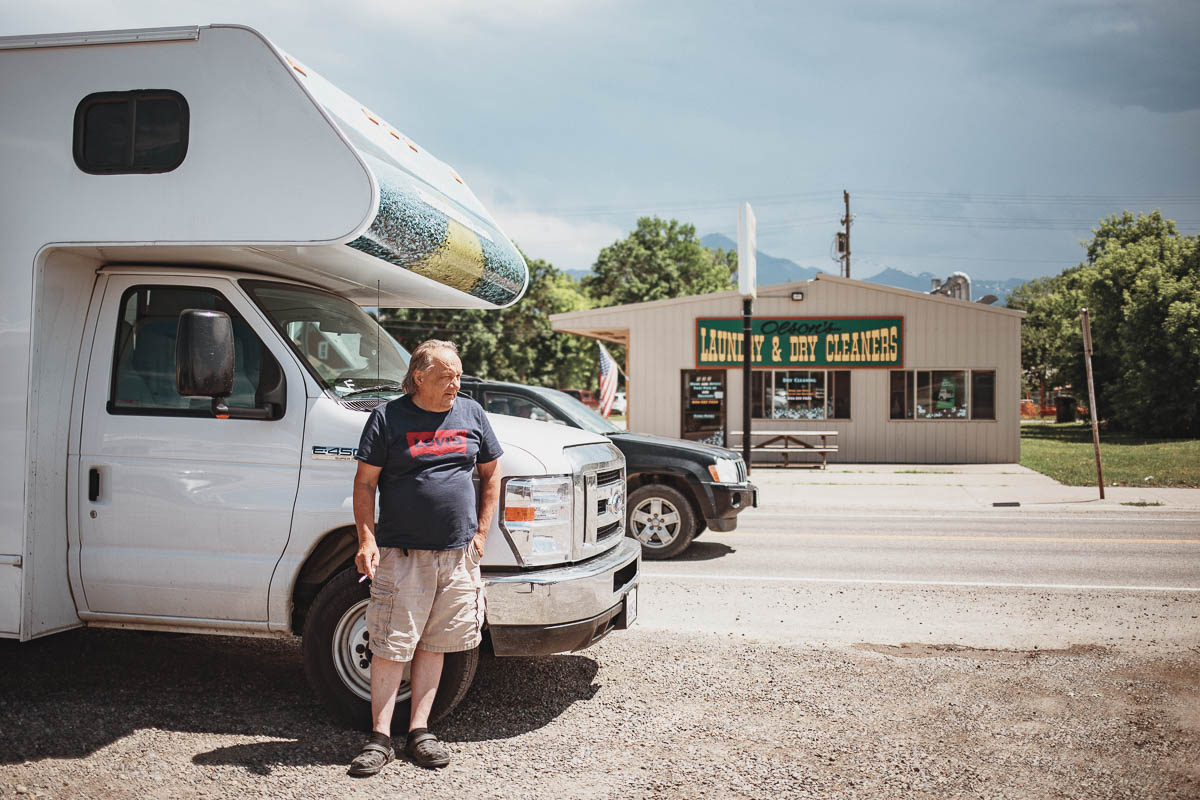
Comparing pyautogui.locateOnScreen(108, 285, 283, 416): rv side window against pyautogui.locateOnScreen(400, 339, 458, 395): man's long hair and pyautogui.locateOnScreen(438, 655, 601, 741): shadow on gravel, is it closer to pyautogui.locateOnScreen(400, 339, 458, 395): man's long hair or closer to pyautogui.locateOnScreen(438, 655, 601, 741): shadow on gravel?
pyautogui.locateOnScreen(400, 339, 458, 395): man's long hair

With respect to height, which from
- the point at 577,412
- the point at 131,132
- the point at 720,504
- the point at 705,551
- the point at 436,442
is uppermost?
the point at 131,132

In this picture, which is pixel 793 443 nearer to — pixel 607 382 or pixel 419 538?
pixel 607 382

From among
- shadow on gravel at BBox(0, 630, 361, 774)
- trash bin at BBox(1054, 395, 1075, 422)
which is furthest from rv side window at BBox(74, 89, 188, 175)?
trash bin at BBox(1054, 395, 1075, 422)

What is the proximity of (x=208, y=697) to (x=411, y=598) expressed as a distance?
5.68 feet

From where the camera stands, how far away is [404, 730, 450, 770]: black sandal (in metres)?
4.02

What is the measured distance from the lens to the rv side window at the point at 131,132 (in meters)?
4.44

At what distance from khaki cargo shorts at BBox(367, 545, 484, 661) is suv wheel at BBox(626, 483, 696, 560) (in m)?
5.20

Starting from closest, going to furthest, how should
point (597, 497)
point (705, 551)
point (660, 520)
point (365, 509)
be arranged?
point (365, 509) < point (597, 497) < point (660, 520) < point (705, 551)

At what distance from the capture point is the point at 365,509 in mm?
3945

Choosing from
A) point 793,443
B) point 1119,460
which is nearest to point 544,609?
point 793,443

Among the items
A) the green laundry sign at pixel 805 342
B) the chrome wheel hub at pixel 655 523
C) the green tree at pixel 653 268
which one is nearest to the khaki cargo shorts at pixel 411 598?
the chrome wheel hub at pixel 655 523

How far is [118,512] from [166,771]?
1303 millimetres

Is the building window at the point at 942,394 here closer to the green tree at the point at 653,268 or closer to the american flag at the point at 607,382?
the american flag at the point at 607,382

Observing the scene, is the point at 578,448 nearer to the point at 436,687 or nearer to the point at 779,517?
the point at 436,687
